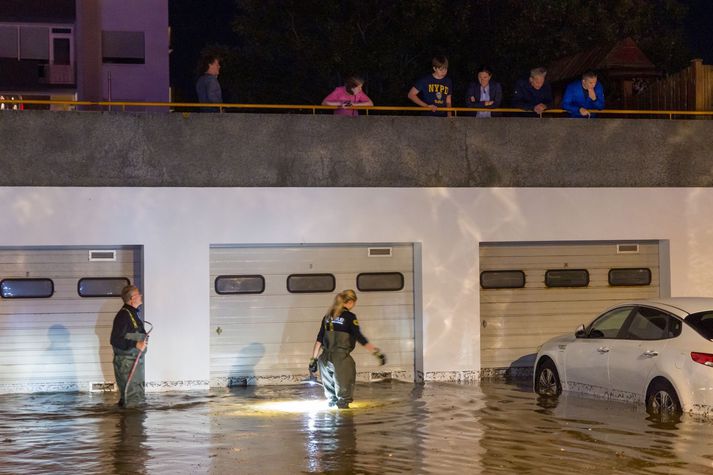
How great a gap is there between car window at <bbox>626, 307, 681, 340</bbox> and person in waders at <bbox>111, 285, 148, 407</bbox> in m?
6.10

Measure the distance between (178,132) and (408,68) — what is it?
1984 centimetres

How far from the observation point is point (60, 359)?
665 inches

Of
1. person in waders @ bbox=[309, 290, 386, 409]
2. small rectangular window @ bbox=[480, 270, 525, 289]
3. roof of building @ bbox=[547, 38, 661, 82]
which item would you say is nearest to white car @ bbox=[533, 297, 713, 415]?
small rectangular window @ bbox=[480, 270, 525, 289]

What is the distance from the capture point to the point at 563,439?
39.7 feet

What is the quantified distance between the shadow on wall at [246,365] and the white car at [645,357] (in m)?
4.26

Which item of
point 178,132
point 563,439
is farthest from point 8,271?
point 563,439

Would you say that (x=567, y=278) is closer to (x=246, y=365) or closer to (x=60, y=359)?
(x=246, y=365)

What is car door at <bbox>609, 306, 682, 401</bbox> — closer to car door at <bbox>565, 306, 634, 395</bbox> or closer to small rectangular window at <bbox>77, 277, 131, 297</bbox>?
car door at <bbox>565, 306, 634, 395</bbox>

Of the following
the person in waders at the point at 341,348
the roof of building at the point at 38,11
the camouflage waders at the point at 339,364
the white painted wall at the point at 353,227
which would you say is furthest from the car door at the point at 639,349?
the roof of building at the point at 38,11

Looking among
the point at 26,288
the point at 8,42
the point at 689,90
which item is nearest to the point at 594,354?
the point at 689,90

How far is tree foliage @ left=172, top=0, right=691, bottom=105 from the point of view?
35.6m

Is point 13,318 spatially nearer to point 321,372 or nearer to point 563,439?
point 321,372

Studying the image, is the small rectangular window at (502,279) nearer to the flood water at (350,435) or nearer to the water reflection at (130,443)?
the flood water at (350,435)

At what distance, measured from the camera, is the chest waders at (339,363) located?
14.8 m
